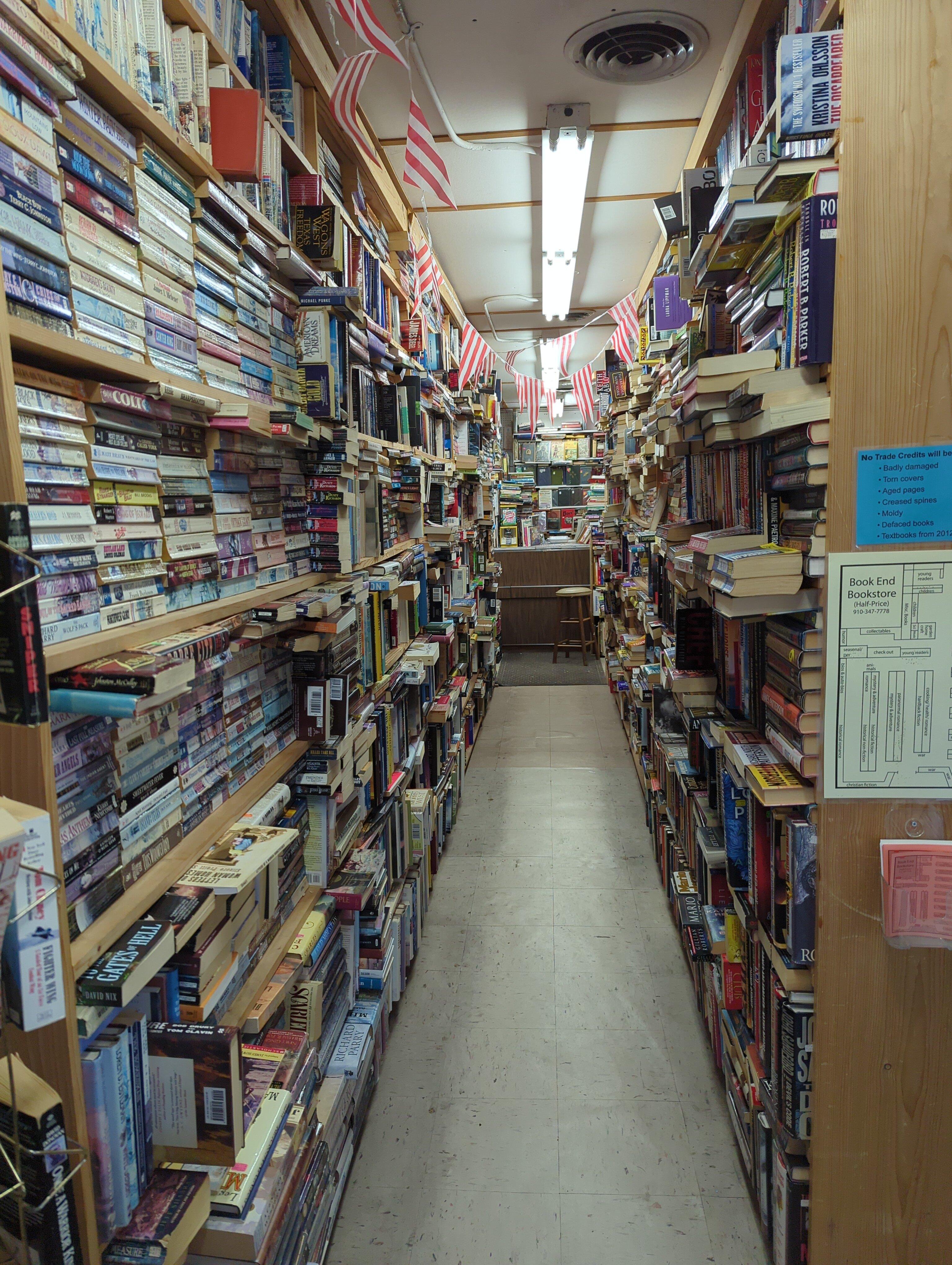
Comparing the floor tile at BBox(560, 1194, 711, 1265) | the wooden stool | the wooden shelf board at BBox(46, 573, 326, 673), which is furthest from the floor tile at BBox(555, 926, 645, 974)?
the wooden stool

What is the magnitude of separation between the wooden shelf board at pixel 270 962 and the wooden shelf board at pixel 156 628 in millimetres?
770

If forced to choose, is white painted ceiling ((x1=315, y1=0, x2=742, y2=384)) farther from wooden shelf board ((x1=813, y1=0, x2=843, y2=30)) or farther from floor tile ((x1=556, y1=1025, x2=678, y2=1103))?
floor tile ((x1=556, y1=1025, x2=678, y2=1103))

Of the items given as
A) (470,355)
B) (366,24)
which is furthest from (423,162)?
(470,355)

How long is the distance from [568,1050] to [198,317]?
2.53 metres

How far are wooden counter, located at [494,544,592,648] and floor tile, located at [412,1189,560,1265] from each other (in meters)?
7.95

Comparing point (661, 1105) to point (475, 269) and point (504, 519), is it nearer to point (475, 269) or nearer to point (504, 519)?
point (475, 269)

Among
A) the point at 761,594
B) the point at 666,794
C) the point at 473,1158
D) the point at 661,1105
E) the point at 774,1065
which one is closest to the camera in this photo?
the point at 761,594

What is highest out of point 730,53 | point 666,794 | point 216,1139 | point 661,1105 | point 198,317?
point 730,53

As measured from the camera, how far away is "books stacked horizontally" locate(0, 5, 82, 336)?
1.00m

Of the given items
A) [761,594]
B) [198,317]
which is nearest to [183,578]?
[198,317]

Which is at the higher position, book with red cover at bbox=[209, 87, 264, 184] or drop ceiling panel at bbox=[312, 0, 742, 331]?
drop ceiling panel at bbox=[312, 0, 742, 331]

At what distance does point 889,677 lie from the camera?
1.61 meters

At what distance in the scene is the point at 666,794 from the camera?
383cm

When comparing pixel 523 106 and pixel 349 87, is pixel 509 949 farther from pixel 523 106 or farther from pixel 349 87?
pixel 523 106
